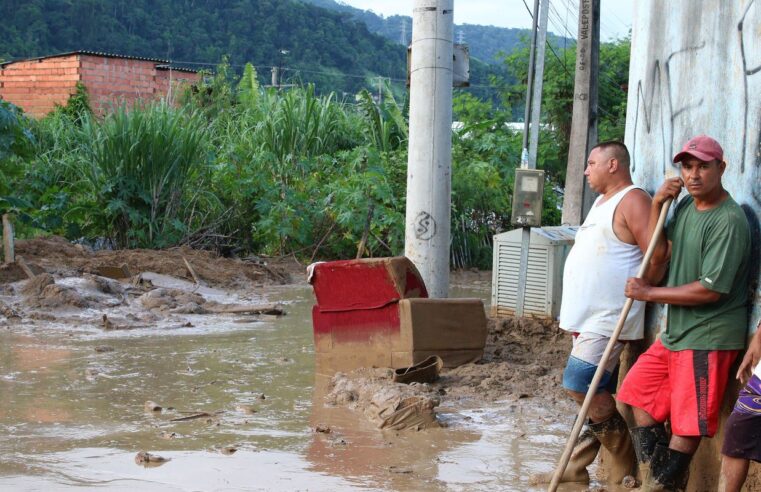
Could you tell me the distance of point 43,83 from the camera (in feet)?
94.1

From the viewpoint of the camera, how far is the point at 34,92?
28719 mm

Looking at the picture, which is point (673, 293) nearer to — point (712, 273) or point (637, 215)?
point (712, 273)

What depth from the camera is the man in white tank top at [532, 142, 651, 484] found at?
510 centimetres

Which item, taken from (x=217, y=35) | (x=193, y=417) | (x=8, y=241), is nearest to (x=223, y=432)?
(x=193, y=417)

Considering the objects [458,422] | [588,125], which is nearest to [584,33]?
[588,125]

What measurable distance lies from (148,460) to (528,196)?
14.3ft

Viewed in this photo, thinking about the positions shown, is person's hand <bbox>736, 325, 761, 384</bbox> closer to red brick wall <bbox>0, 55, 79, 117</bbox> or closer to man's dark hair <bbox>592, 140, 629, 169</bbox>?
man's dark hair <bbox>592, 140, 629, 169</bbox>

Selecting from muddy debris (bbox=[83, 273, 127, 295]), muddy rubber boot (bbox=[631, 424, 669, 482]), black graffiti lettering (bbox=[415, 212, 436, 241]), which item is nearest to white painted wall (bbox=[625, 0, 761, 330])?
muddy rubber boot (bbox=[631, 424, 669, 482])

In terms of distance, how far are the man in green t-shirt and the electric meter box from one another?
3808 mm

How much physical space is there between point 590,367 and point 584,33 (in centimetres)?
1202

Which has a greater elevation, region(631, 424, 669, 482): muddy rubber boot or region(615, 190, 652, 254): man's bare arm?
region(615, 190, 652, 254): man's bare arm

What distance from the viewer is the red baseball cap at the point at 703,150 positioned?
4453 millimetres

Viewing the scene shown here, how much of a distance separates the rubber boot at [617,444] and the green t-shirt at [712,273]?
68cm

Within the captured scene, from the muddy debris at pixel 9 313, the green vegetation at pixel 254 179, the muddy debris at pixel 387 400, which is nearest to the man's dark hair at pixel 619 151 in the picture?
the muddy debris at pixel 387 400
